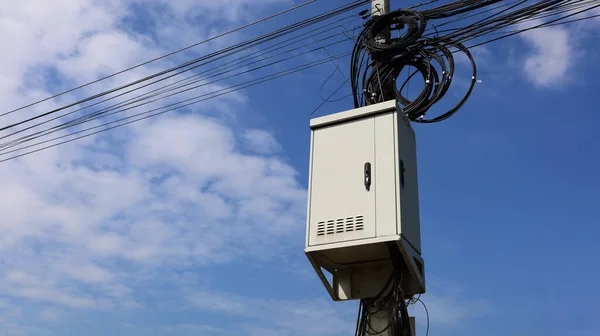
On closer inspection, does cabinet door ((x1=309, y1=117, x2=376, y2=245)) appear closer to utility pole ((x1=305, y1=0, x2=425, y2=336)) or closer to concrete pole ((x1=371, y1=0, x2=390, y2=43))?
utility pole ((x1=305, y1=0, x2=425, y2=336))

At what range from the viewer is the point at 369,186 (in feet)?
13.9

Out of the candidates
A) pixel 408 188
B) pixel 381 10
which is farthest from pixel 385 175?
pixel 381 10

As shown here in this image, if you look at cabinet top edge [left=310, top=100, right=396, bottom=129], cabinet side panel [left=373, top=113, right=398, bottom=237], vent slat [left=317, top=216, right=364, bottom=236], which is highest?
cabinet top edge [left=310, top=100, right=396, bottom=129]

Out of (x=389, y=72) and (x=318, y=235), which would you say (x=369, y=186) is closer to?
(x=318, y=235)

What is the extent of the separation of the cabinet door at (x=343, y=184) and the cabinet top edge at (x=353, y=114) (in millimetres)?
48

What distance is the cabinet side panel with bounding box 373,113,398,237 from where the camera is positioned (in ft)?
13.3

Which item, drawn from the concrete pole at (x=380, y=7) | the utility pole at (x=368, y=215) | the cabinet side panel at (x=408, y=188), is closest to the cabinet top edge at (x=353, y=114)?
the utility pole at (x=368, y=215)

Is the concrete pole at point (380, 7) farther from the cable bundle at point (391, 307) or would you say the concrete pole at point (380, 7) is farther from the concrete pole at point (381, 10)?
the cable bundle at point (391, 307)

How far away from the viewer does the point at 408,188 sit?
173 inches

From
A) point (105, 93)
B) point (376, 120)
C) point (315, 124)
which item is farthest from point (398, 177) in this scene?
point (105, 93)

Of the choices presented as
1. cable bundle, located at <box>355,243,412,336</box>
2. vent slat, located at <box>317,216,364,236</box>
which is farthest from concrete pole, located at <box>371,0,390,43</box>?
cable bundle, located at <box>355,243,412,336</box>

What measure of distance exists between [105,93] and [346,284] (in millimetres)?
4375

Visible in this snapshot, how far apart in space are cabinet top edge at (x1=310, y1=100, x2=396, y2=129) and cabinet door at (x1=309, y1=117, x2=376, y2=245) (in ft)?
0.16

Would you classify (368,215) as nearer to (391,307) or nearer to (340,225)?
(340,225)
